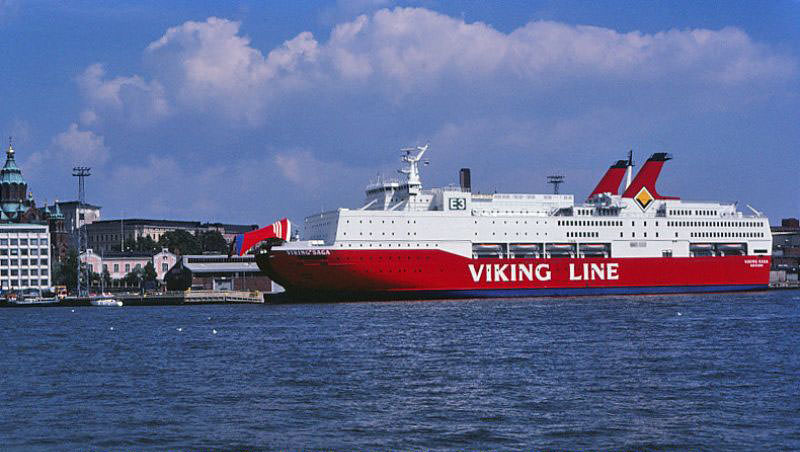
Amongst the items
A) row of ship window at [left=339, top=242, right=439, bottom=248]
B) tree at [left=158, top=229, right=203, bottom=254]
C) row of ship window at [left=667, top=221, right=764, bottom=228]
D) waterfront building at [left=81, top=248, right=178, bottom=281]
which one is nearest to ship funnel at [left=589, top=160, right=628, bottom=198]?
row of ship window at [left=667, top=221, right=764, bottom=228]

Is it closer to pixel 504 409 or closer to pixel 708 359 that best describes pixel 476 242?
pixel 708 359

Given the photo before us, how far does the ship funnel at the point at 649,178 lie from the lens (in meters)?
57.6

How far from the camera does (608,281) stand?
53.9 m

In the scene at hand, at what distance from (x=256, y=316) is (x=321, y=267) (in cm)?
554

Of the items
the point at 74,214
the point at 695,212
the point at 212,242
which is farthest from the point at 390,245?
the point at 74,214

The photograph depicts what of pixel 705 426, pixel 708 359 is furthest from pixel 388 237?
pixel 705 426

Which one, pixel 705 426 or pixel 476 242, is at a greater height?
pixel 476 242

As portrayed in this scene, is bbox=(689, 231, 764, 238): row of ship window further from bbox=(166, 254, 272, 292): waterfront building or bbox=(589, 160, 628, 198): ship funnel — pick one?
bbox=(166, 254, 272, 292): waterfront building

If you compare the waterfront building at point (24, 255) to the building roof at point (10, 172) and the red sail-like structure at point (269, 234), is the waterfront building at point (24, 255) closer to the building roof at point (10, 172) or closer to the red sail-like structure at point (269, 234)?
the building roof at point (10, 172)

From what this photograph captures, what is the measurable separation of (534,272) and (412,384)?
106ft

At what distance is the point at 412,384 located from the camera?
2048 centimetres

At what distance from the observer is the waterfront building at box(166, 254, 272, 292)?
71750 mm

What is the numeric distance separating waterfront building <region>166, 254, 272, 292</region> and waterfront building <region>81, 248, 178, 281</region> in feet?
34.0

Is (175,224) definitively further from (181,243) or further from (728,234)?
(728,234)
